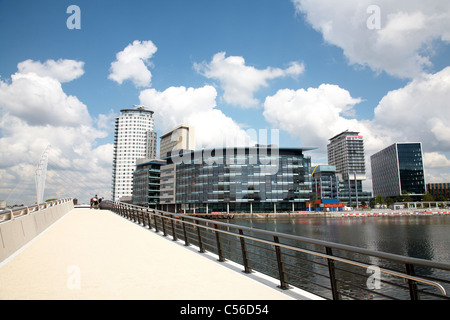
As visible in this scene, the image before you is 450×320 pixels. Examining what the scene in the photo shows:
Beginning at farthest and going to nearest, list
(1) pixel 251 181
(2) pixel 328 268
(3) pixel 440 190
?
(3) pixel 440 190, (1) pixel 251 181, (2) pixel 328 268

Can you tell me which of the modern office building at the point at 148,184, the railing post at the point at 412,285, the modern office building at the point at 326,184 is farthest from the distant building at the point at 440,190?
the railing post at the point at 412,285

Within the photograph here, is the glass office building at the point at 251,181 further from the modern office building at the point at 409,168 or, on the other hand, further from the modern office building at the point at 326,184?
the modern office building at the point at 409,168

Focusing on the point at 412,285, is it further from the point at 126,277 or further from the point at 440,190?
the point at 440,190

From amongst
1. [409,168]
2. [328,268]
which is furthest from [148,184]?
[409,168]

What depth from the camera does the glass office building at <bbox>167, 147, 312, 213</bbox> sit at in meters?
97.2

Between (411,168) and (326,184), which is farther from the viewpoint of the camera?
(326,184)

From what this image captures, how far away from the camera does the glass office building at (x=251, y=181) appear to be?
9725 cm

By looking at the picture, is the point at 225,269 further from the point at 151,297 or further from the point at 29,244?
the point at 29,244

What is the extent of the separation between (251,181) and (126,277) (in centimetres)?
9218

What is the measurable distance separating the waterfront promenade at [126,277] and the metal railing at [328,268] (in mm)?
461

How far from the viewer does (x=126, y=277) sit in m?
5.93
